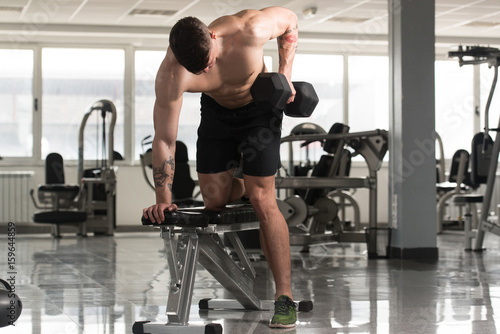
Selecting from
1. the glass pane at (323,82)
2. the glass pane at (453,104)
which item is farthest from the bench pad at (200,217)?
the glass pane at (453,104)

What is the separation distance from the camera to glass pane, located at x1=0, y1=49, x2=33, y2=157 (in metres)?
9.55

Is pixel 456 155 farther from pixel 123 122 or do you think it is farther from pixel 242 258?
pixel 242 258

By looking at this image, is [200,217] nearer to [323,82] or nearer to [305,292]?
[305,292]

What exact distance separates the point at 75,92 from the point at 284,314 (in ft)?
25.6

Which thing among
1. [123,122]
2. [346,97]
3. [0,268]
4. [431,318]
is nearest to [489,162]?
[431,318]

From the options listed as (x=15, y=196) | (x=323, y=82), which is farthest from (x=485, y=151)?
(x=15, y=196)

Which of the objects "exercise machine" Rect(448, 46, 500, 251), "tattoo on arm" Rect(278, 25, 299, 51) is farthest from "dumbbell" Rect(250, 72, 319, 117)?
"exercise machine" Rect(448, 46, 500, 251)

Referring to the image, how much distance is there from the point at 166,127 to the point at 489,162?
4.20 meters

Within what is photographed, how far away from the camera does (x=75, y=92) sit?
981 cm

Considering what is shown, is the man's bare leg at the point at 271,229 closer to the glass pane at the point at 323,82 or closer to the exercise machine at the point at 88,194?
the exercise machine at the point at 88,194

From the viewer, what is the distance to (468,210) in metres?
6.61

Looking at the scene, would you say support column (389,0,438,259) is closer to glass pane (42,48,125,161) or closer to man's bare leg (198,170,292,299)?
man's bare leg (198,170,292,299)

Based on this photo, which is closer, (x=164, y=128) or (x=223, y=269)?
(x=164, y=128)

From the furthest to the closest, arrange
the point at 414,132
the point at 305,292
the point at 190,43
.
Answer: the point at 414,132 < the point at 305,292 < the point at 190,43
